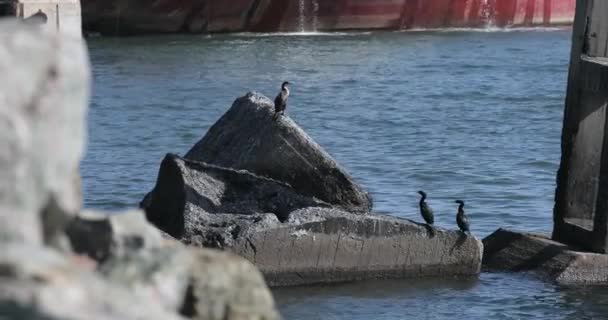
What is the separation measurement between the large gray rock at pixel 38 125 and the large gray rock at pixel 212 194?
8488 mm

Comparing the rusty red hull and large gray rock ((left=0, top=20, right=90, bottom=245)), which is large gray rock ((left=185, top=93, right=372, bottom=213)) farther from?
the rusty red hull

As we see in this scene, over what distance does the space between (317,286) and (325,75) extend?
2206 cm

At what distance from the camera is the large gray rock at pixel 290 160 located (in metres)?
12.5

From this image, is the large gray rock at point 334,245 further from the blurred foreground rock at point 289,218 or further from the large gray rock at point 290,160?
the large gray rock at point 290,160

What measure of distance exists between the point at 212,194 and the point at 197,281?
336 inches

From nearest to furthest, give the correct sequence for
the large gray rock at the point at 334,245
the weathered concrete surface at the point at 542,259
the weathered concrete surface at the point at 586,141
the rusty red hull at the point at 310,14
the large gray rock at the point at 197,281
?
the large gray rock at the point at 197,281, the large gray rock at the point at 334,245, the weathered concrete surface at the point at 586,141, the weathered concrete surface at the point at 542,259, the rusty red hull at the point at 310,14

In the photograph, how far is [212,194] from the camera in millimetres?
11945

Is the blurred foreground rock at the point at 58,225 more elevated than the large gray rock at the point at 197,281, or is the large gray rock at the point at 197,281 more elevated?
the blurred foreground rock at the point at 58,225

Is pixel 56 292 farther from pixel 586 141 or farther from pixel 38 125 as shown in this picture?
pixel 586 141

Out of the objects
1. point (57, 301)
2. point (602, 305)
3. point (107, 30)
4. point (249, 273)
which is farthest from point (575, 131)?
point (107, 30)

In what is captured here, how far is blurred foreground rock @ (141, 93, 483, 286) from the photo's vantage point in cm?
1142

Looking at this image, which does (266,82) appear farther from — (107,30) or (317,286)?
(317,286)

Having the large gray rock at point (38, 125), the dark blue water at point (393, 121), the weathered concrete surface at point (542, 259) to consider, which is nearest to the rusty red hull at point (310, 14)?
the dark blue water at point (393, 121)

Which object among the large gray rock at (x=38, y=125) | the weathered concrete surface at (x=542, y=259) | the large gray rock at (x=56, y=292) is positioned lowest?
the weathered concrete surface at (x=542, y=259)
